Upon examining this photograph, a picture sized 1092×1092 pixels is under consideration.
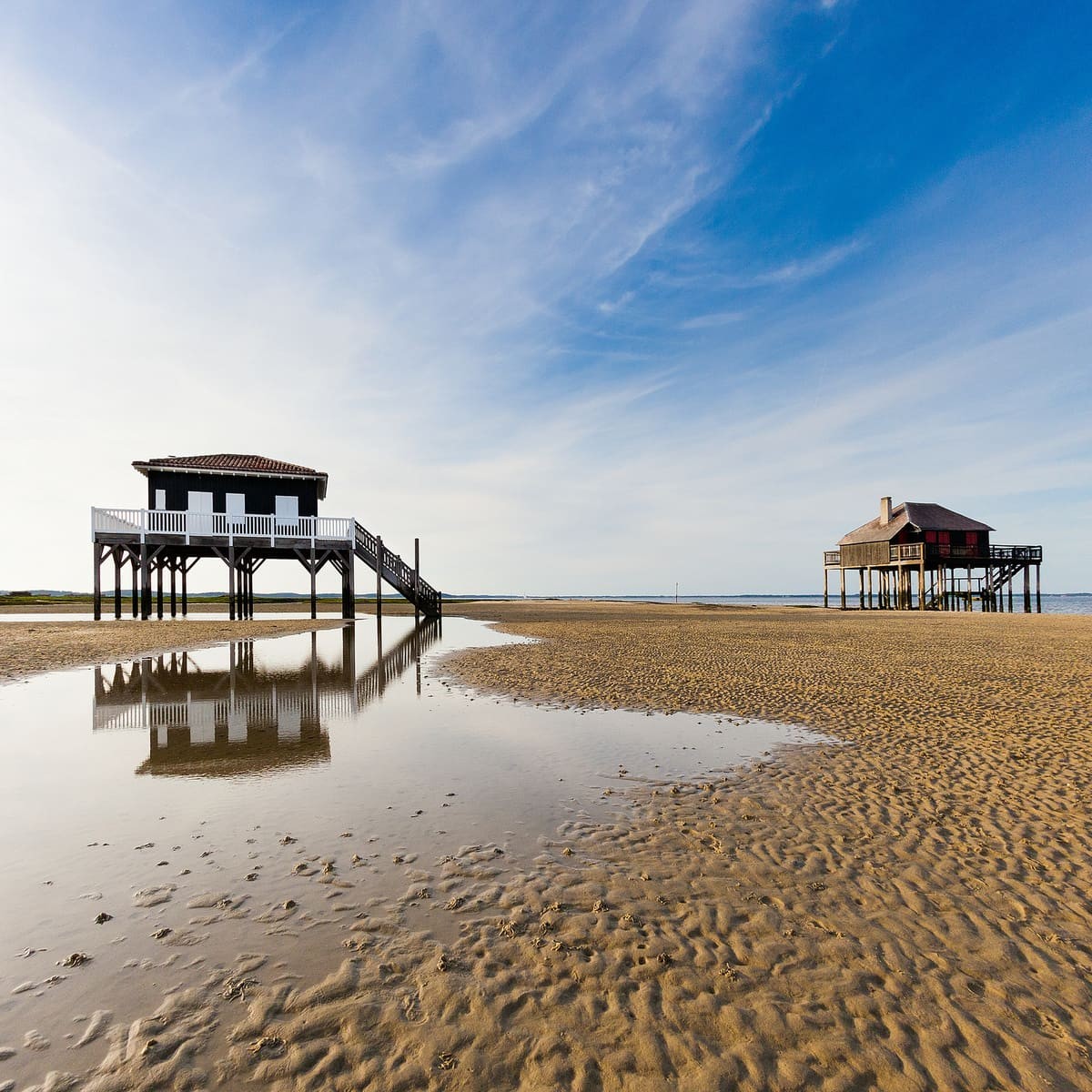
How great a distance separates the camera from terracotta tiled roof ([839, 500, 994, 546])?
164ft

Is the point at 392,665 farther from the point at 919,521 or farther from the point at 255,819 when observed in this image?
the point at 919,521

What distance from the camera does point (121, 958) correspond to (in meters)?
3.43

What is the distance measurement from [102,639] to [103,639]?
0.11 ft

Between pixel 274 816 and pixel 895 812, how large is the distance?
6.26m

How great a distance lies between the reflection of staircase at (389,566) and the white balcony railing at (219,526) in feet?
2.83

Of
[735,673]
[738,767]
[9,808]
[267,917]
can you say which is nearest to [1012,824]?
[738,767]

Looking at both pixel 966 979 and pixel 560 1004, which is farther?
pixel 966 979

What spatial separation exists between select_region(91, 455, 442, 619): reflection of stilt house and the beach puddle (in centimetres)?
1864

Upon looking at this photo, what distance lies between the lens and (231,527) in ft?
95.8

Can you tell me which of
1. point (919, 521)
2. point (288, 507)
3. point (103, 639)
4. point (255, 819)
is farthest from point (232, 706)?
point (919, 521)

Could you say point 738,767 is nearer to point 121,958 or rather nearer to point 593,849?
point 593,849

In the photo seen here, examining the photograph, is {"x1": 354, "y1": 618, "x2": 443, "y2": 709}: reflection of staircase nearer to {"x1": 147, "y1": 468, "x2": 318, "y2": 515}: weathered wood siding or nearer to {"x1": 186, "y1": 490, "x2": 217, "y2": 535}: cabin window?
{"x1": 147, "y1": 468, "x2": 318, "y2": 515}: weathered wood siding

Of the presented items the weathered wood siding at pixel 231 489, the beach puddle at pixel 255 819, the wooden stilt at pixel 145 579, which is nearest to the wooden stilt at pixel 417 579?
the weathered wood siding at pixel 231 489

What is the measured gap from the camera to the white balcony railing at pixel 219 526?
2777cm
